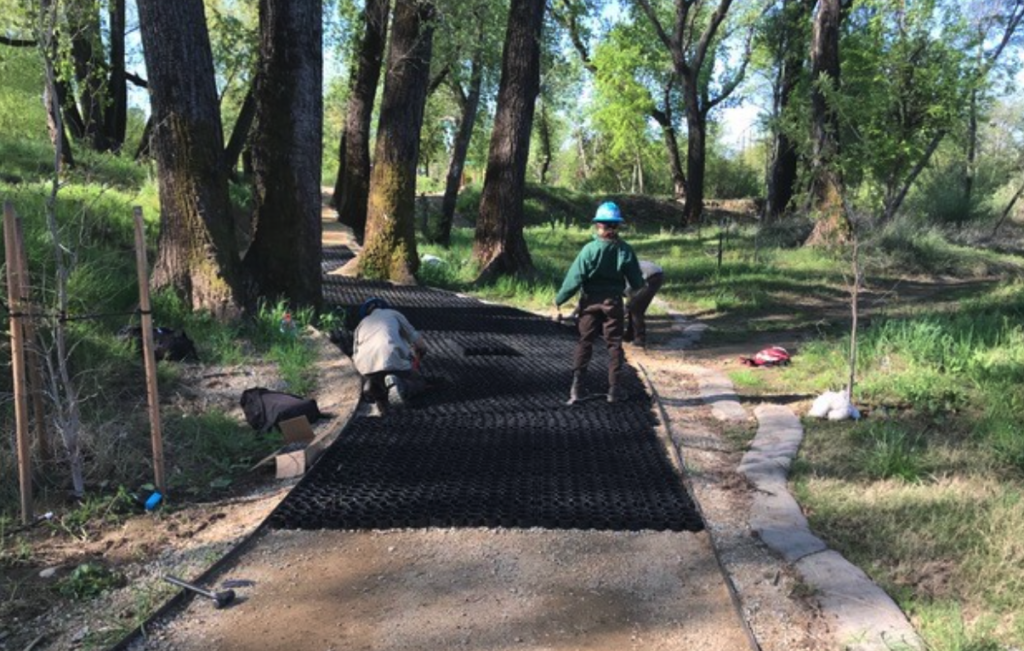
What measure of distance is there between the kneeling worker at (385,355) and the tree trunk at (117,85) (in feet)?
48.7

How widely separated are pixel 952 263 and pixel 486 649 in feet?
56.5

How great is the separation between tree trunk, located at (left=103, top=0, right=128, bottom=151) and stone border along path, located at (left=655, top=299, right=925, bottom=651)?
1749cm

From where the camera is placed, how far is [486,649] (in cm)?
303

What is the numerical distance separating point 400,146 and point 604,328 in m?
6.79

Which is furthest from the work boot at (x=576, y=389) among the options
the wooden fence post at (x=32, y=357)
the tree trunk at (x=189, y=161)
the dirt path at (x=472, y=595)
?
the wooden fence post at (x=32, y=357)

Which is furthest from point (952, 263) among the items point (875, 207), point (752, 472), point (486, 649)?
point (486, 649)

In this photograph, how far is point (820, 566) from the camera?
3.63 m

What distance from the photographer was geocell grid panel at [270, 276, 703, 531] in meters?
4.19

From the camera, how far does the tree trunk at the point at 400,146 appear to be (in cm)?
1203

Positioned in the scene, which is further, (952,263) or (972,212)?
(972,212)

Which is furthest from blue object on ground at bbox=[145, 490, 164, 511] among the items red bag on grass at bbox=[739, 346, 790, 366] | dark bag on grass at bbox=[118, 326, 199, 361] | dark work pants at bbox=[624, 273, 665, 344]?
dark work pants at bbox=[624, 273, 665, 344]

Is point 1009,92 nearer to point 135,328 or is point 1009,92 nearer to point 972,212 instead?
point 972,212

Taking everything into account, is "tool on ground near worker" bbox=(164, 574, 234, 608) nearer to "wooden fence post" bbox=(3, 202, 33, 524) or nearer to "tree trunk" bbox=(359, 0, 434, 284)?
"wooden fence post" bbox=(3, 202, 33, 524)

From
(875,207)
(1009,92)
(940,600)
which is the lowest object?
(940,600)
